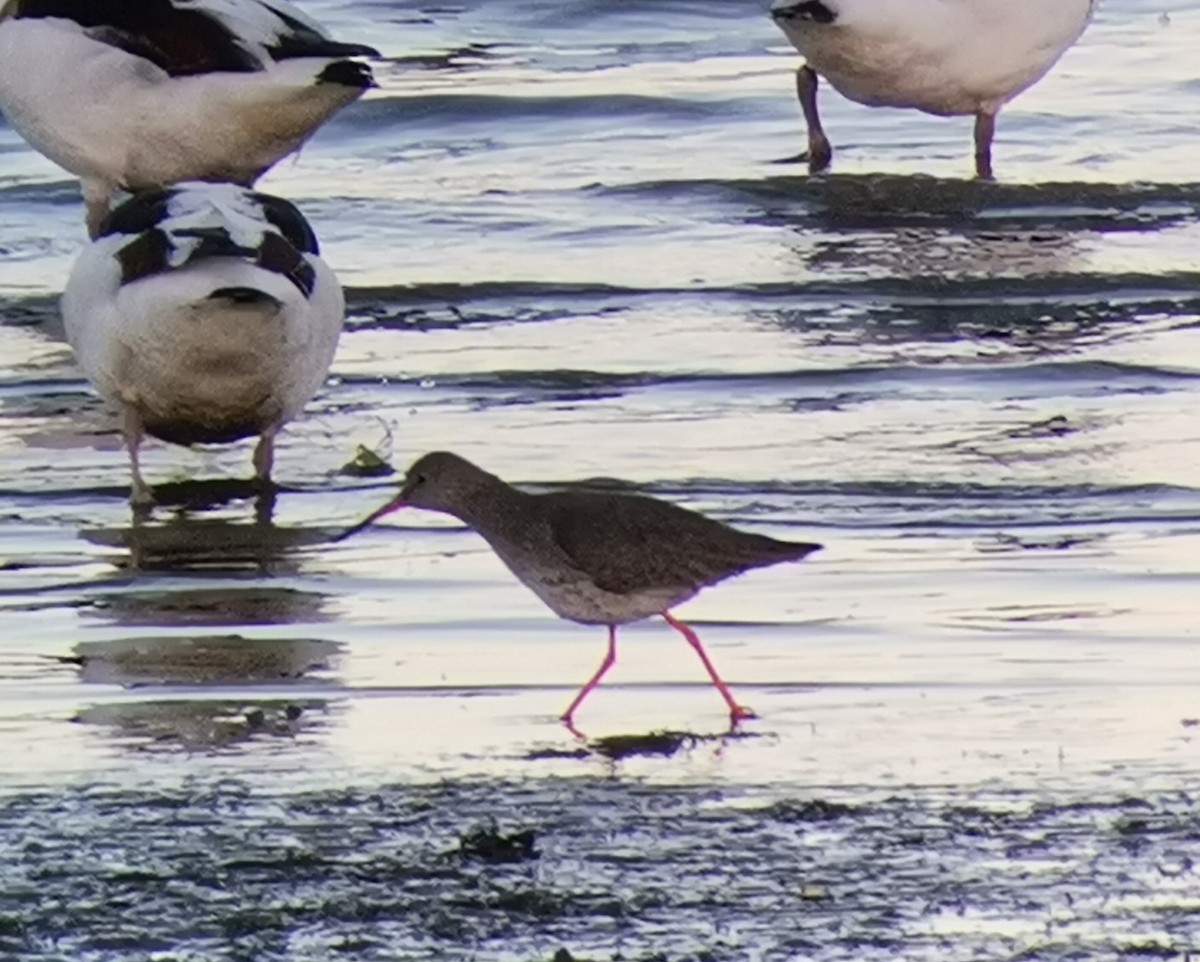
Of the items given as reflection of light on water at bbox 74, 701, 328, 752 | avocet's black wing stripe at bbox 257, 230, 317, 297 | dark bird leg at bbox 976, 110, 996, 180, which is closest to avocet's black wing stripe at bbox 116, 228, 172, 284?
avocet's black wing stripe at bbox 257, 230, 317, 297

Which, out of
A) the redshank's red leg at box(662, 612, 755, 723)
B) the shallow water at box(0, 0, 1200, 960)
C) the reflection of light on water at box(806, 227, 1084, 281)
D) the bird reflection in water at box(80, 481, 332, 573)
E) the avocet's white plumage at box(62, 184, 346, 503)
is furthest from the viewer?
the reflection of light on water at box(806, 227, 1084, 281)

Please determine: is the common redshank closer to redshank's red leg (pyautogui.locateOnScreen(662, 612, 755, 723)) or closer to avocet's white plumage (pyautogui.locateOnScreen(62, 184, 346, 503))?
redshank's red leg (pyautogui.locateOnScreen(662, 612, 755, 723))

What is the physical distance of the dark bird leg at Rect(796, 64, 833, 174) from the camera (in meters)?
13.5

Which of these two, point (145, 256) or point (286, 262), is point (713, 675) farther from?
point (145, 256)

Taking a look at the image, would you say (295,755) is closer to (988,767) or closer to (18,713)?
(18,713)

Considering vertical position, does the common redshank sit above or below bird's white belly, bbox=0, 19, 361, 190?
A: below

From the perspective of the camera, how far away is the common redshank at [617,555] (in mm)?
5855

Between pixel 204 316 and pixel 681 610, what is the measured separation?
6.48ft

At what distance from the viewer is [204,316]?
8.22 metres

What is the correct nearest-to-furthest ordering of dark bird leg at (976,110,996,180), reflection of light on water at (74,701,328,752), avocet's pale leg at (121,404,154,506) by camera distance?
reflection of light on water at (74,701,328,752) < avocet's pale leg at (121,404,154,506) < dark bird leg at (976,110,996,180)

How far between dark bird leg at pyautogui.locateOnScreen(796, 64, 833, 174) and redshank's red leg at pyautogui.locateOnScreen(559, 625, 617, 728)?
7509mm

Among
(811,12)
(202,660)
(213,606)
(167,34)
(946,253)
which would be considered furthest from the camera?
(811,12)

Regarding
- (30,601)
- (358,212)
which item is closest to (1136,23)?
(358,212)

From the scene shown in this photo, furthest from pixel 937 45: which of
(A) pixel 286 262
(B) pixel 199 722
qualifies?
(B) pixel 199 722
